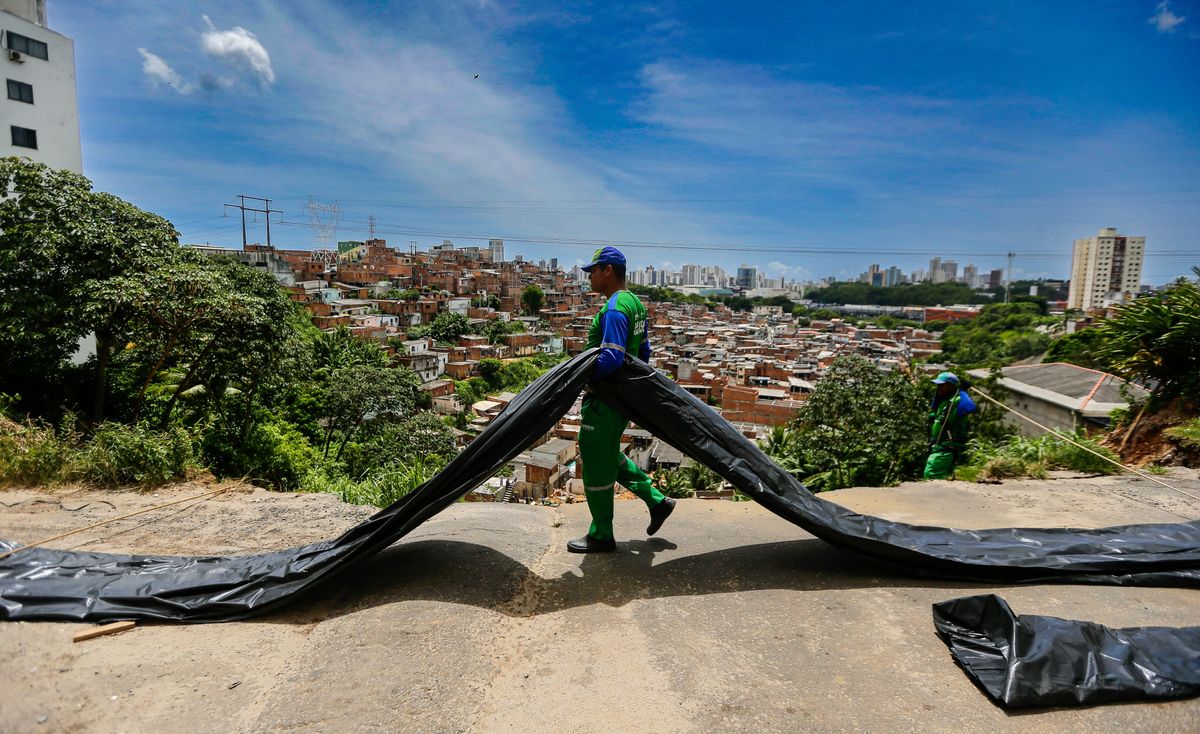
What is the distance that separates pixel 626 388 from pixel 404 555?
5.24 ft

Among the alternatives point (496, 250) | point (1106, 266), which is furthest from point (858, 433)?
point (496, 250)

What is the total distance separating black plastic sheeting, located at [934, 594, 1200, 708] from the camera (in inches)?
87.1

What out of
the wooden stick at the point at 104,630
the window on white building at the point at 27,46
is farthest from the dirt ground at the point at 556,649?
the window on white building at the point at 27,46

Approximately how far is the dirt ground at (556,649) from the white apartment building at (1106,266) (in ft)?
338

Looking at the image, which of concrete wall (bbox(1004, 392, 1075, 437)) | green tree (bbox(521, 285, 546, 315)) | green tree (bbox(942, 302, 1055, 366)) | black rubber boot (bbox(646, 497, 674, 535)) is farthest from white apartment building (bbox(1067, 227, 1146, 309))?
black rubber boot (bbox(646, 497, 674, 535))

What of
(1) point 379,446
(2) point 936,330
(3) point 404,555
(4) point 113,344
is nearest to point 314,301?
(1) point 379,446

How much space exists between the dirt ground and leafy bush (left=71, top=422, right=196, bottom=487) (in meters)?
1.02

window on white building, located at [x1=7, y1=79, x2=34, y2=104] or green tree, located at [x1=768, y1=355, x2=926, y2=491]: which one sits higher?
window on white building, located at [x1=7, y1=79, x2=34, y2=104]

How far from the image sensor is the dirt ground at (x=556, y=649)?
2.18 m

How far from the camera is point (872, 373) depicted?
9.11 metres

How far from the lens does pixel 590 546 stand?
375cm

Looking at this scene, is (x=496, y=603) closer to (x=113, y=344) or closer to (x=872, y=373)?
(x=872, y=373)

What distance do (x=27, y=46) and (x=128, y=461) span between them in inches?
1105

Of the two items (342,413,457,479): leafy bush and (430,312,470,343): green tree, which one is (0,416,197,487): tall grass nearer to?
(342,413,457,479): leafy bush
